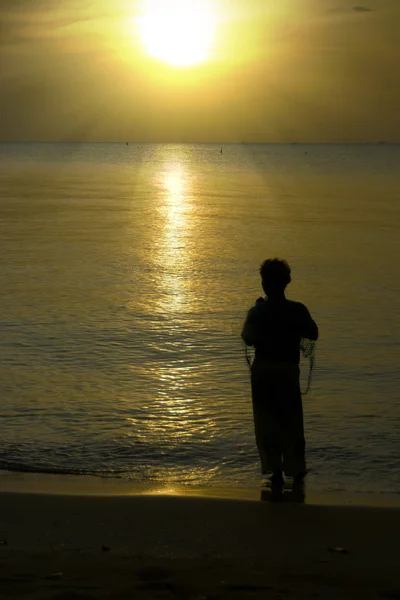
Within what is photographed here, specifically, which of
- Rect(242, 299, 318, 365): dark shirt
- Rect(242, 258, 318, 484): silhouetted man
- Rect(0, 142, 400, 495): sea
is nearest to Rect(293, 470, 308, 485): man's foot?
Rect(242, 258, 318, 484): silhouetted man

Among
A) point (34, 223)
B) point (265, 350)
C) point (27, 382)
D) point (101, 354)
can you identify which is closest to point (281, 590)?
point (265, 350)

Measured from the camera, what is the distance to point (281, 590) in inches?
180

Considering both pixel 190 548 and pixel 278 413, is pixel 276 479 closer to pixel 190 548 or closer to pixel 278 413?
pixel 278 413

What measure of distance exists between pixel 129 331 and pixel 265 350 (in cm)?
672

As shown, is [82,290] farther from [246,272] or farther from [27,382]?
[27,382]

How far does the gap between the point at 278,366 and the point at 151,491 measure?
130 centimetres

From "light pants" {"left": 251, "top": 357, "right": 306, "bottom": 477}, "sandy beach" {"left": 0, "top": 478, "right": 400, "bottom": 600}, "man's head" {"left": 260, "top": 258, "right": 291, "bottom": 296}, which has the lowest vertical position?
"sandy beach" {"left": 0, "top": 478, "right": 400, "bottom": 600}

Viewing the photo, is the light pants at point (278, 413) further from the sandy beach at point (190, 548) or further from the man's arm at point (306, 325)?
the sandy beach at point (190, 548)

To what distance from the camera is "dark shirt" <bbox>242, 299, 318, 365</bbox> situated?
641 centimetres

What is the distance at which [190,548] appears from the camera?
5.24 meters

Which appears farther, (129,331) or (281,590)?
(129,331)

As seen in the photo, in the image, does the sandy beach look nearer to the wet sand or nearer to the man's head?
the wet sand

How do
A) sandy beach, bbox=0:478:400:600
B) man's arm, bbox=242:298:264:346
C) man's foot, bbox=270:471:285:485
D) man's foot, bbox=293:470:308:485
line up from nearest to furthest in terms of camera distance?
1. sandy beach, bbox=0:478:400:600
2. man's arm, bbox=242:298:264:346
3. man's foot, bbox=293:470:308:485
4. man's foot, bbox=270:471:285:485

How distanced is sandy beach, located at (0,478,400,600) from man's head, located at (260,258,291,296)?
1.42 m
